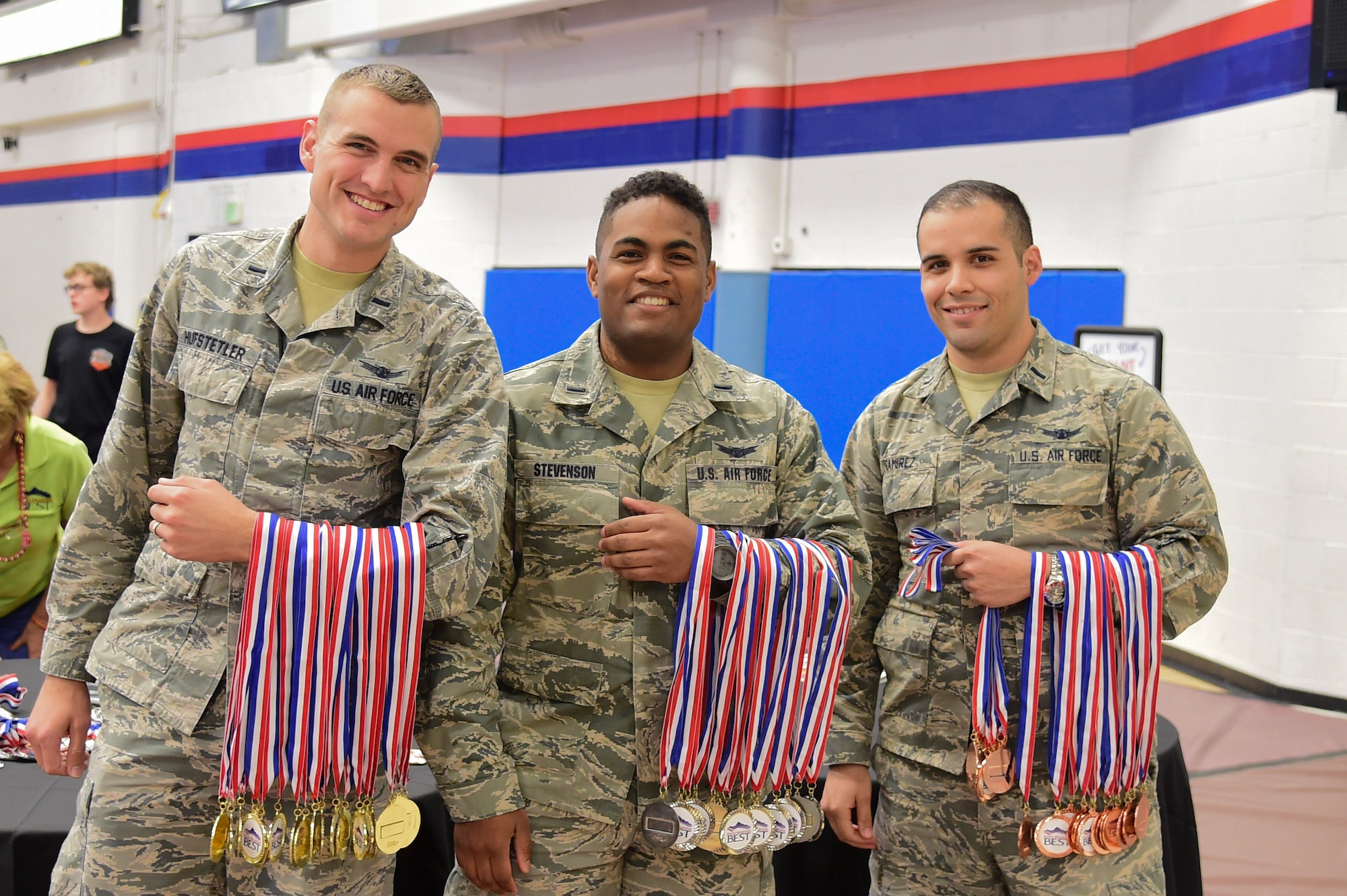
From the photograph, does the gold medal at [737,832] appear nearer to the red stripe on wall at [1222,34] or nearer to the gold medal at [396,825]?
the gold medal at [396,825]

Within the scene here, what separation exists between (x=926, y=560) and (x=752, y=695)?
1.28 ft

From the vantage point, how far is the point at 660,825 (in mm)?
1744

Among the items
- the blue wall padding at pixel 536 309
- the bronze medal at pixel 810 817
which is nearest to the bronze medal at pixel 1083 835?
the bronze medal at pixel 810 817

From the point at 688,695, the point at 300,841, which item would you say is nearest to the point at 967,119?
the point at 688,695

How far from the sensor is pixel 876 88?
6555 millimetres

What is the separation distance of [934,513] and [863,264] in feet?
15.8

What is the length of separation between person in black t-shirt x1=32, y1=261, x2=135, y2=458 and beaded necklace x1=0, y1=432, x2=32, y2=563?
319cm

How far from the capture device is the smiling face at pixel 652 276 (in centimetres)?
184

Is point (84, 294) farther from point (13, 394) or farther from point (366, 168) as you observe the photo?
point (366, 168)

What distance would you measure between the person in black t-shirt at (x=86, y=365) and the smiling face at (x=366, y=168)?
16.6 feet

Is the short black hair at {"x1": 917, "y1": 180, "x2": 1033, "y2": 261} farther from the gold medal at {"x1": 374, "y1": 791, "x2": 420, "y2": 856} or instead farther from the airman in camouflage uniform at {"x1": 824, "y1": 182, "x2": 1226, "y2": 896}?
the gold medal at {"x1": 374, "y1": 791, "x2": 420, "y2": 856}

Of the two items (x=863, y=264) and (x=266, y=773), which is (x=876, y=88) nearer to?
(x=863, y=264)

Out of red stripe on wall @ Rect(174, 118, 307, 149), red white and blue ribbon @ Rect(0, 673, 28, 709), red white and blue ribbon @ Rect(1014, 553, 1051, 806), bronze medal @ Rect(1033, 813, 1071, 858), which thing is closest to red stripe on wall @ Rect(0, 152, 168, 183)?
red stripe on wall @ Rect(174, 118, 307, 149)

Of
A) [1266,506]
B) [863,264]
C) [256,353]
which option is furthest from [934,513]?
[863,264]
